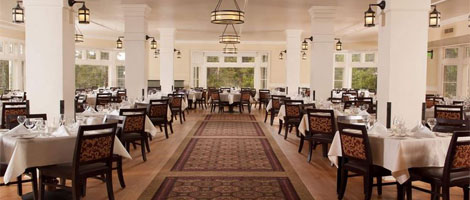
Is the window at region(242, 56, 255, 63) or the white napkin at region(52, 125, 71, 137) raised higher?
the window at region(242, 56, 255, 63)

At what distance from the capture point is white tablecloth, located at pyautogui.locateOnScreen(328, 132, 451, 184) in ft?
14.4

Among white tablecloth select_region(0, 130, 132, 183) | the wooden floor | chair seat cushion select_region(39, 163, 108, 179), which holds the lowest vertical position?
the wooden floor

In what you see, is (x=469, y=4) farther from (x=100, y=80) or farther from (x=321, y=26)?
(x=100, y=80)

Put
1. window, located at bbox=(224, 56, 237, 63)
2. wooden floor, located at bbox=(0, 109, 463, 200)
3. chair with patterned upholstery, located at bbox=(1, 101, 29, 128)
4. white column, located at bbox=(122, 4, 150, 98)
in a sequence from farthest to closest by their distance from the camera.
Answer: window, located at bbox=(224, 56, 237, 63), white column, located at bbox=(122, 4, 150, 98), chair with patterned upholstery, located at bbox=(1, 101, 29, 128), wooden floor, located at bbox=(0, 109, 463, 200)

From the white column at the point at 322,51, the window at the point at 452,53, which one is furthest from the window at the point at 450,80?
the white column at the point at 322,51

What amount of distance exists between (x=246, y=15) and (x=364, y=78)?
11161mm

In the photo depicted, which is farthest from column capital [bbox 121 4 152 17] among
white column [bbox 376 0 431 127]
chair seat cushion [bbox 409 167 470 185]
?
chair seat cushion [bbox 409 167 470 185]

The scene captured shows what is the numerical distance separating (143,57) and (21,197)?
6680 millimetres

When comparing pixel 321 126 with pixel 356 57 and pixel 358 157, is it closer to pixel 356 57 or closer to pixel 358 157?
pixel 358 157

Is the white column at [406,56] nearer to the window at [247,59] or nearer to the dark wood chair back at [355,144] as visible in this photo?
the dark wood chair back at [355,144]

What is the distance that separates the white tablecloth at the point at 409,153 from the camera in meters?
4.38

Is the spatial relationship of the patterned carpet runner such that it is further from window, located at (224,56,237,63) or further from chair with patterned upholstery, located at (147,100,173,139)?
window, located at (224,56,237,63)

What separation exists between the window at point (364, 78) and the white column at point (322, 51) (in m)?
11.3

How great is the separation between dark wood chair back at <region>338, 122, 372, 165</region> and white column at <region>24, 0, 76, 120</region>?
4168 mm
